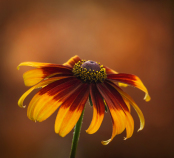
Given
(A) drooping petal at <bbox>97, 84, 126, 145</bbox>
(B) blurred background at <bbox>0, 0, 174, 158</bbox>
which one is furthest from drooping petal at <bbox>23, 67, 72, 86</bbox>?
(B) blurred background at <bbox>0, 0, 174, 158</bbox>

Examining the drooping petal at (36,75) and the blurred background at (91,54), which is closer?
the drooping petal at (36,75)

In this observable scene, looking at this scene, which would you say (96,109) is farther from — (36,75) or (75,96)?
(36,75)

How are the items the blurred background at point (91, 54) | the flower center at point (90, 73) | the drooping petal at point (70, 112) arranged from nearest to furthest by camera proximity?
the drooping petal at point (70, 112)
the flower center at point (90, 73)
the blurred background at point (91, 54)

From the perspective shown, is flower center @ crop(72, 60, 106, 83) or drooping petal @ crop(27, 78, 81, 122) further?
flower center @ crop(72, 60, 106, 83)

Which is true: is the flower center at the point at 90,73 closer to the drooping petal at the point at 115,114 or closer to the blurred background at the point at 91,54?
the drooping petal at the point at 115,114

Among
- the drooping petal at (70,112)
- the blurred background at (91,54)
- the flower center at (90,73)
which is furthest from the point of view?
the blurred background at (91,54)

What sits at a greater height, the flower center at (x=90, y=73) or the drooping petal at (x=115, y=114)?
the flower center at (x=90, y=73)

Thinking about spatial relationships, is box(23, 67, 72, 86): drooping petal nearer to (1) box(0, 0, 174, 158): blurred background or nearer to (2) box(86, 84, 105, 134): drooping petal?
(2) box(86, 84, 105, 134): drooping petal

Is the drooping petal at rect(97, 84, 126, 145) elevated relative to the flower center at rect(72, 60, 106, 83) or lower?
lower

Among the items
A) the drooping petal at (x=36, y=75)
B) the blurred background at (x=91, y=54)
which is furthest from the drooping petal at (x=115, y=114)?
the blurred background at (x=91, y=54)
